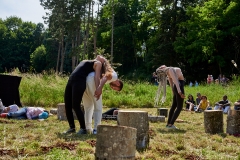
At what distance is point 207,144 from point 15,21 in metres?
85.7

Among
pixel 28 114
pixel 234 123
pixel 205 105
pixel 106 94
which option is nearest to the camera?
pixel 234 123

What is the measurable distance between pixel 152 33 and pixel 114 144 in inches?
1847

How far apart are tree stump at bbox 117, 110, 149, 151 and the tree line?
16944mm

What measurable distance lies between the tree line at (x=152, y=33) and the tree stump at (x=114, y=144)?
18256mm

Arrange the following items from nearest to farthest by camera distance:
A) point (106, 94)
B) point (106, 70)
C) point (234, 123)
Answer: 1. point (106, 70)
2. point (234, 123)
3. point (106, 94)

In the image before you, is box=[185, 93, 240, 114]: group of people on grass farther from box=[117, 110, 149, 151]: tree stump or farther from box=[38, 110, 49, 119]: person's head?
box=[117, 110, 149, 151]: tree stump

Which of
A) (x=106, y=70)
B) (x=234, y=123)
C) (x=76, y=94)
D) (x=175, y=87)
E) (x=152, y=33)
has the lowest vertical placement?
(x=234, y=123)

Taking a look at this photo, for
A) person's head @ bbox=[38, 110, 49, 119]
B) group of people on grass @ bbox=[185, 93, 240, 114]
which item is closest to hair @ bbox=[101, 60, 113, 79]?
person's head @ bbox=[38, 110, 49, 119]

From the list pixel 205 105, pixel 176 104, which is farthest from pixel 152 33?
pixel 176 104

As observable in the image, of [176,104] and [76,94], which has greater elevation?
[76,94]

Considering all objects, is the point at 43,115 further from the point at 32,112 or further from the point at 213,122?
the point at 213,122

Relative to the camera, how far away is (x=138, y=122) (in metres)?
5.46

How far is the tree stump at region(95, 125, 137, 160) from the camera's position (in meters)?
4.14

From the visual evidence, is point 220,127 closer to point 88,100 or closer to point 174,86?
point 174,86
